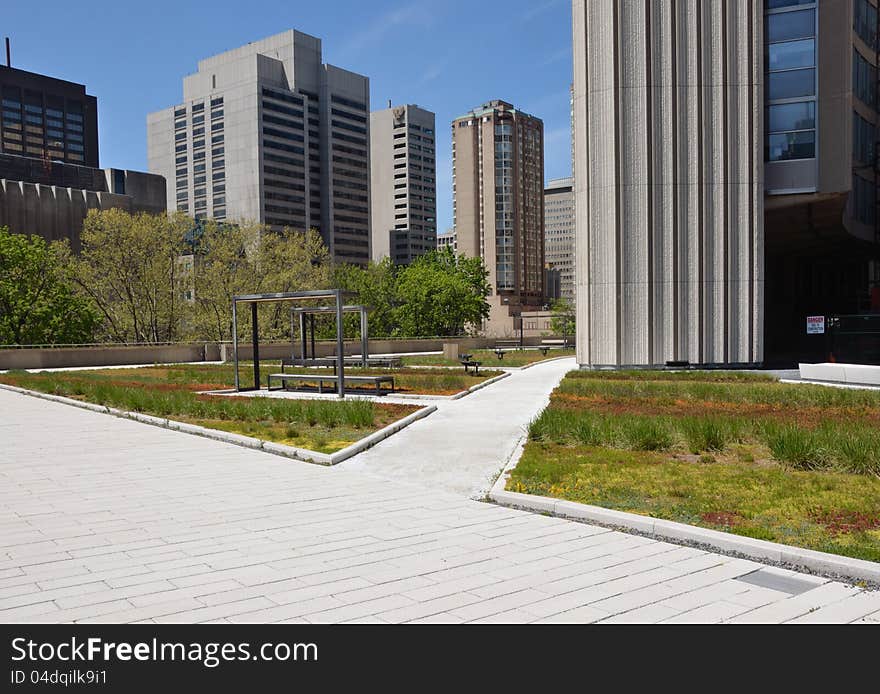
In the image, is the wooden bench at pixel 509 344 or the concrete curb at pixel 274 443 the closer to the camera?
the concrete curb at pixel 274 443

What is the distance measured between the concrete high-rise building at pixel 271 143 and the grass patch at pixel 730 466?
161 meters

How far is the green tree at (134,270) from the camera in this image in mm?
54281

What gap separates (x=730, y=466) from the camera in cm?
1100

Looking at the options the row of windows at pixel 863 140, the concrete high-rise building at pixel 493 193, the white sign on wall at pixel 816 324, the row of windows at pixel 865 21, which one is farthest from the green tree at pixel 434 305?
the concrete high-rise building at pixel 493 193

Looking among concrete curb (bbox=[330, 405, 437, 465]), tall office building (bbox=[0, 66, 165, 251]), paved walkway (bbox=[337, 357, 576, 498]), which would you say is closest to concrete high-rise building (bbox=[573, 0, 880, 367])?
paved walkway (bbox=[337, 357, 576, 498])

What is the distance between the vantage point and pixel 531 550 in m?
7.01

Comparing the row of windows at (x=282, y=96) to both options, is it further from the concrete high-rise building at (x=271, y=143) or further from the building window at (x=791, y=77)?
the building window at (x=791, y=77)

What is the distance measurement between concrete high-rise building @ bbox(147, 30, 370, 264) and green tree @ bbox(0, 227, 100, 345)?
376ft

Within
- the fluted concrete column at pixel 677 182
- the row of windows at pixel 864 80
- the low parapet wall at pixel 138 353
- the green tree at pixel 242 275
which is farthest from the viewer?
the green tree at pixel 242 275

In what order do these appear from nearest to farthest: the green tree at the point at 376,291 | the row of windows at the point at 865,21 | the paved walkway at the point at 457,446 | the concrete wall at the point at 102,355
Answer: the paved walkway at the point at 457,446 → the concrete wall at the point at 102,355 → the row of windows at the point at 865,21 → the green tree at the point at 376,291

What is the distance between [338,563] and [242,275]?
2148 inches
